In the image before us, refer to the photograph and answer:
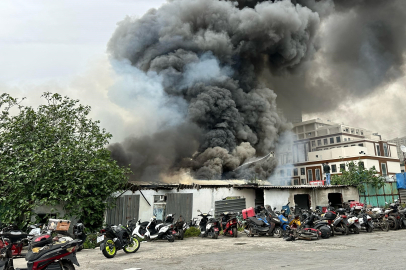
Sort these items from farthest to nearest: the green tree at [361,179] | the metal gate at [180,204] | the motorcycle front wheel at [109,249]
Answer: the green tree at [361,179] < the metal gate at [180,204] < the motorcycle front wheel at [109,249]

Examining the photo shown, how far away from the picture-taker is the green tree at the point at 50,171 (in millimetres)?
10438

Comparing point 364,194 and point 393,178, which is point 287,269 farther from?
point 393,178

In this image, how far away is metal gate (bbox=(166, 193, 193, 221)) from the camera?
14.2m

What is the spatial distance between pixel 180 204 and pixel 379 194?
18.5 meters

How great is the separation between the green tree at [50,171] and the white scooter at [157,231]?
2031 millimetres

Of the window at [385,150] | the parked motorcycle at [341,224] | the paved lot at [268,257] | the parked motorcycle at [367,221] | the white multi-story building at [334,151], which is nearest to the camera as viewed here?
the paved lot at [268,257]

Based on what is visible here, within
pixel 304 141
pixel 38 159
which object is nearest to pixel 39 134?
pixel 38 159

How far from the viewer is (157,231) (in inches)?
435

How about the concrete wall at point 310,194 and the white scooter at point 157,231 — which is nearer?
the white scooter at point 157,231

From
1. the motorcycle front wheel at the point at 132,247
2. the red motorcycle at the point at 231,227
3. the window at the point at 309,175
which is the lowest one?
the motorcycle front wheel at the point at 132,247

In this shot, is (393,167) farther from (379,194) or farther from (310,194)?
(310,194)

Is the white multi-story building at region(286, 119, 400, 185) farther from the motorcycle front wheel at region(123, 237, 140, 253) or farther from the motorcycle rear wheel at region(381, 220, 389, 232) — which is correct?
the motorcycle front wheel at region(123, 237, 140, 253)

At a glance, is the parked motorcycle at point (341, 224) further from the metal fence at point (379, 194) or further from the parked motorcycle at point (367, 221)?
the metal fence at point (379, 194)

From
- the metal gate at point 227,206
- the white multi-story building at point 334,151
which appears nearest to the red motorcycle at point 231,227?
the metal gate at point 227,206
